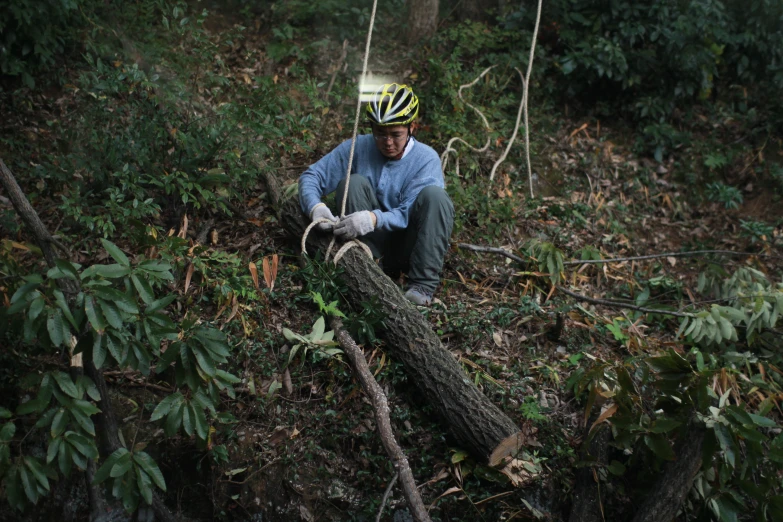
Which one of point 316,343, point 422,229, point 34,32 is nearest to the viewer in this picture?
point 316,343

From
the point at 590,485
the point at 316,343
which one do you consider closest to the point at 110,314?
the point at 316,343

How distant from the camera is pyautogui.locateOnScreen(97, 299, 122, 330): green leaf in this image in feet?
8.77

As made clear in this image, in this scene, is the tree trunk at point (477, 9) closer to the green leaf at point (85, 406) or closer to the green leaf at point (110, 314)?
the green leaf at point (110, 314)

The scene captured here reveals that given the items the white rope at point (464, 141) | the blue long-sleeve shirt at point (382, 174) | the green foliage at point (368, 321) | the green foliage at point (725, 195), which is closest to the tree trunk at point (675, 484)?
the green foliage at point (368, 321)

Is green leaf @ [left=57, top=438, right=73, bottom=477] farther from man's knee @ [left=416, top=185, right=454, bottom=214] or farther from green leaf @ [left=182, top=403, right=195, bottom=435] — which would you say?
man's knee @ [left=416, top=185, right=454, bottom=214]

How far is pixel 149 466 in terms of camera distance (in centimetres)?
298

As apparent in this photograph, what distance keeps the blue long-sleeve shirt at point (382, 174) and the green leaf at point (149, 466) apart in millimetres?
1879

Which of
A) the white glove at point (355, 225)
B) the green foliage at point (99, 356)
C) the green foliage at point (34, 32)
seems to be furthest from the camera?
the green foliage at point (34, 32)

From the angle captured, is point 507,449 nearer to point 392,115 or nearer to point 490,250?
point 490,250

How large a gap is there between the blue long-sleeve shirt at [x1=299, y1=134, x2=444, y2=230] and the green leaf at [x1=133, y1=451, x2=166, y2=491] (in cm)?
188

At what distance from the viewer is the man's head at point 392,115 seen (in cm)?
418

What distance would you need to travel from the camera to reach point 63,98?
5.43 m

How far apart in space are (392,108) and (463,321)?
142cm

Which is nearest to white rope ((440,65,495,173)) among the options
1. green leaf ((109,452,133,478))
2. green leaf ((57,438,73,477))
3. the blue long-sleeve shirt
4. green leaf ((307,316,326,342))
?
the blue long-sleeve shirt
